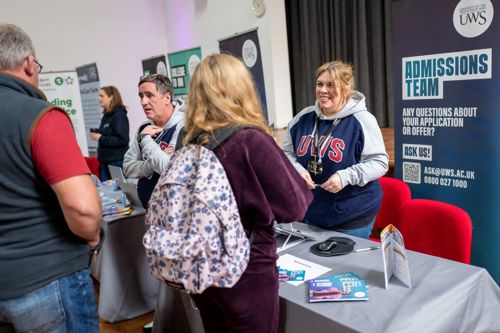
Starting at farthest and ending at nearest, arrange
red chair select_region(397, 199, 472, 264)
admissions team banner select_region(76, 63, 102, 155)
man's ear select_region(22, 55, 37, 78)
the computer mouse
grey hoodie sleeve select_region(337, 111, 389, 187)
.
Answer: 1. admissions team banner select_region(76, 63, 102, 155)
2. grey hoodie sleeve select_region(337, 111, 389, 187)
3. red chair select_region(397, 199, 472, 264)
4. the computer mouse
5. man's ear select_region(22, 55, 37, 78)

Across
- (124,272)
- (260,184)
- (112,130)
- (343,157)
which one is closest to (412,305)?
(260,184)

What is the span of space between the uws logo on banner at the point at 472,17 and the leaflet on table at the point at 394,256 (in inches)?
47.8

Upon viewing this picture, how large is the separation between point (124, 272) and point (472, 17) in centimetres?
232

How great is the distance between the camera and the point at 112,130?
4148 millimetres

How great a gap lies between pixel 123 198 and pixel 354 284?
186 cm

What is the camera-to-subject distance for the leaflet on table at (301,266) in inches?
53.3

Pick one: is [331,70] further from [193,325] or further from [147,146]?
[193,325]

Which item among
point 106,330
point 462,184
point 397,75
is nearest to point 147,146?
point 106,330

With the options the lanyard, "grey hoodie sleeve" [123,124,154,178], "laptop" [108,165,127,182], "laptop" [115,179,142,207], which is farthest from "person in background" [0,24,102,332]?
"laptop" [108,165,127,182]

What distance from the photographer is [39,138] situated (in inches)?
41.6

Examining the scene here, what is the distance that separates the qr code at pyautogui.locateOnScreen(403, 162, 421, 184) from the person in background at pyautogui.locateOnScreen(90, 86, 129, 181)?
283 cm

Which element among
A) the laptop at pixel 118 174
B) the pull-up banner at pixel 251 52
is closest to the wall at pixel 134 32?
the pull-up banner at pixel 251 52

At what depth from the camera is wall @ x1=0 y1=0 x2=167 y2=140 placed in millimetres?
5945

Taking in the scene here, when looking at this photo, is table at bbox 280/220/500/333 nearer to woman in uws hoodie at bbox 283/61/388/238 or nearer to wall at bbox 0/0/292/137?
woman in uws hoodie at bbox 283/61/388/238
